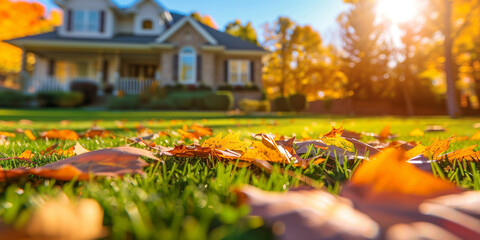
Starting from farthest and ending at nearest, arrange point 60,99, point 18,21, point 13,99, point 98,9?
1. point 18,21
2. point 98,9
3. point 60,99
4. point 13,99

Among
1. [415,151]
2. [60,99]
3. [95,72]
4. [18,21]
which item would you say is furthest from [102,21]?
[415,151]

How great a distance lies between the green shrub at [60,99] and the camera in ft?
44.9

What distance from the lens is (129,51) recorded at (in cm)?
1703

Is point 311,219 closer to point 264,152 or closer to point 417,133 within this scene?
point 264,152

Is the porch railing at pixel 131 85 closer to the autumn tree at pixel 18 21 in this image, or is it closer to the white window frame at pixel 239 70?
the white window frame at pixel 239 70

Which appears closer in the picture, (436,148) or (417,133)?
(436,148)

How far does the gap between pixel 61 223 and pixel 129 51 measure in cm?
1838

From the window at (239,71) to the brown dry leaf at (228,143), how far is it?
16.7 meters

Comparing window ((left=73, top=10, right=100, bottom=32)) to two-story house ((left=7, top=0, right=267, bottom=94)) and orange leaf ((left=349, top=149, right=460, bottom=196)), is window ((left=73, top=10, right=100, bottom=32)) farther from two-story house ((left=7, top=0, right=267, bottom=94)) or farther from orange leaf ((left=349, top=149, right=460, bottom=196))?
orange leaf ((left=349, top=149, right=460, bottom=196))

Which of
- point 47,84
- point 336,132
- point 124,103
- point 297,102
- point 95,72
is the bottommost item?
point 336,132

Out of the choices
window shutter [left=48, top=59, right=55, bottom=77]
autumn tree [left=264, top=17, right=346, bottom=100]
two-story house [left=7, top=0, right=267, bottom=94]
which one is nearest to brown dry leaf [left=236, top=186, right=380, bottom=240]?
two-story house [left=7, top=0, right=267, bottom=94]

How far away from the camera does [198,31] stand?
1662 cm

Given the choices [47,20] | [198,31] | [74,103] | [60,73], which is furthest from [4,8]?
[198,31]

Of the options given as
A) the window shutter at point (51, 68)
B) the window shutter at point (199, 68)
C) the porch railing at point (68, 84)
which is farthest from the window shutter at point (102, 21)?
the window shutter at point (199, 68)
